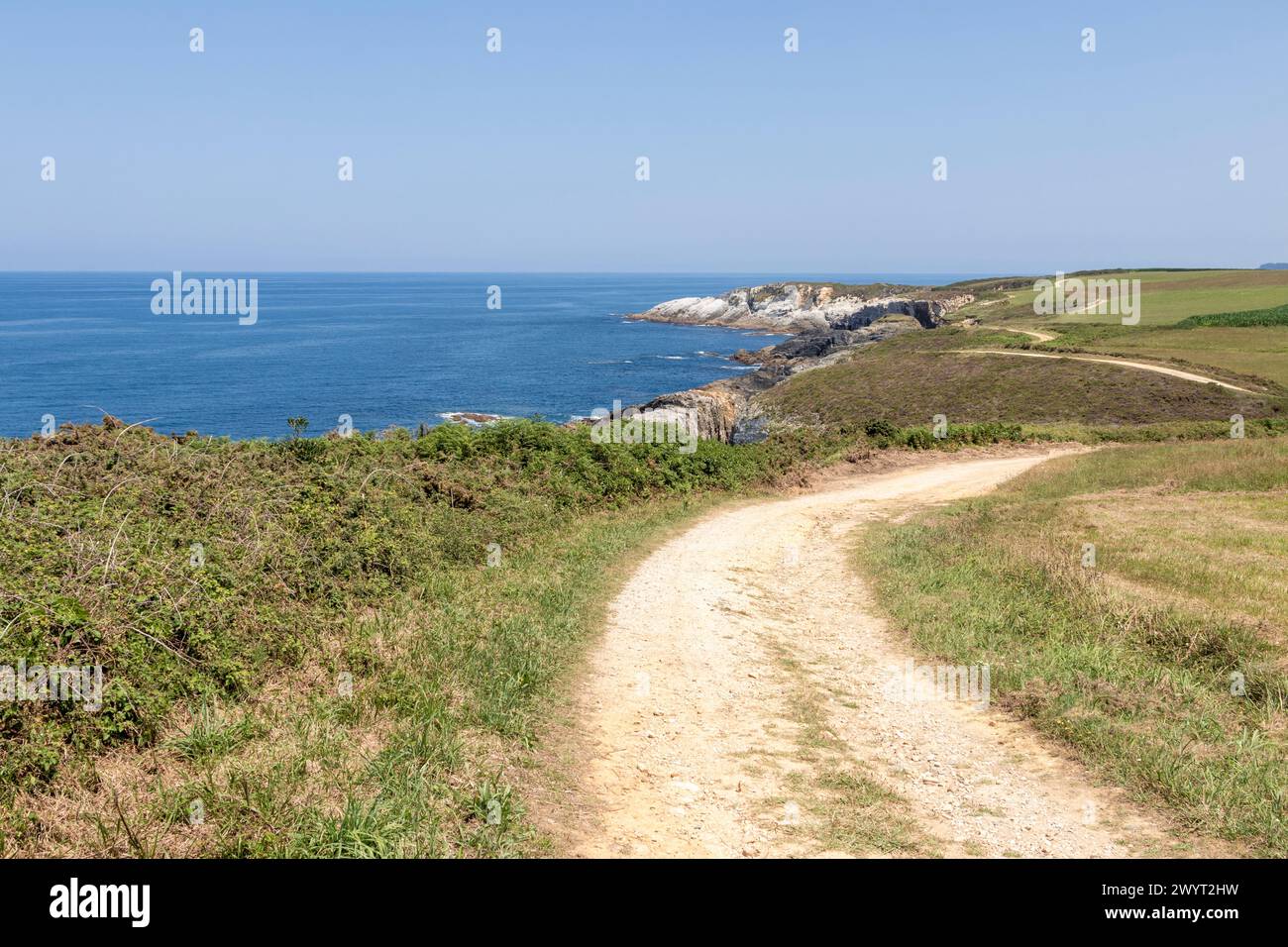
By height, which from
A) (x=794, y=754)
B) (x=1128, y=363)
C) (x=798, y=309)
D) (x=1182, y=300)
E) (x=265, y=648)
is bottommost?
(x=794, y=754)

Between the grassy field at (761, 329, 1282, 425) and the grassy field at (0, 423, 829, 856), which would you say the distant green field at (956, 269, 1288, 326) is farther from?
the grassy field at (0, 423, 829, 856)

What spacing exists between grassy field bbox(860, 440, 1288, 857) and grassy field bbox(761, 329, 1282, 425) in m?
28.2

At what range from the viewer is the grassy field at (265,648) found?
20.5 feet

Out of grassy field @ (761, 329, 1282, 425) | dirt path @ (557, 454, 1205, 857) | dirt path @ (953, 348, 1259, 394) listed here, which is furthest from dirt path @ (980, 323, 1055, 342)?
dirt path @ (557, 454, 1205, 857)

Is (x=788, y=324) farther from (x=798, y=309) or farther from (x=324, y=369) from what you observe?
(x=324, y=369)

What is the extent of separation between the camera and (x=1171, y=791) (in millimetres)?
7637

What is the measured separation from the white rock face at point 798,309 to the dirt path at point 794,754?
131 metres

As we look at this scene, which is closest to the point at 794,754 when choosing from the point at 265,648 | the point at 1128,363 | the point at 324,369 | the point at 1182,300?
the point at 265,648

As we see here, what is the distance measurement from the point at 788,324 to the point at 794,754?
166212 millimetres

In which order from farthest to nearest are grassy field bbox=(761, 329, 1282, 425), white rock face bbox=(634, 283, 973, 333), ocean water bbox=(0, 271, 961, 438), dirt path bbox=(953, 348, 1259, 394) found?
white rock face bbox=(634, 283, 973, 333) < ocean water bbox=(0, 271, 961, 438) < dirt path bbox=(953, 348, 1259, 394) < grassy field bbox=(761, 329, 1282, 425)

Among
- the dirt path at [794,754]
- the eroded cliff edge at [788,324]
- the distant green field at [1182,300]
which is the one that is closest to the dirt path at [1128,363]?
the eroded cliff edge at [788,324]

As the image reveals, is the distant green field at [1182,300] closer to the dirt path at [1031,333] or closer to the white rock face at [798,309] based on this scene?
the dirt path at [1031,333]

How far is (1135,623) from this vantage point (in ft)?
40.2

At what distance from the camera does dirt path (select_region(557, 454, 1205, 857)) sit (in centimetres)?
714
